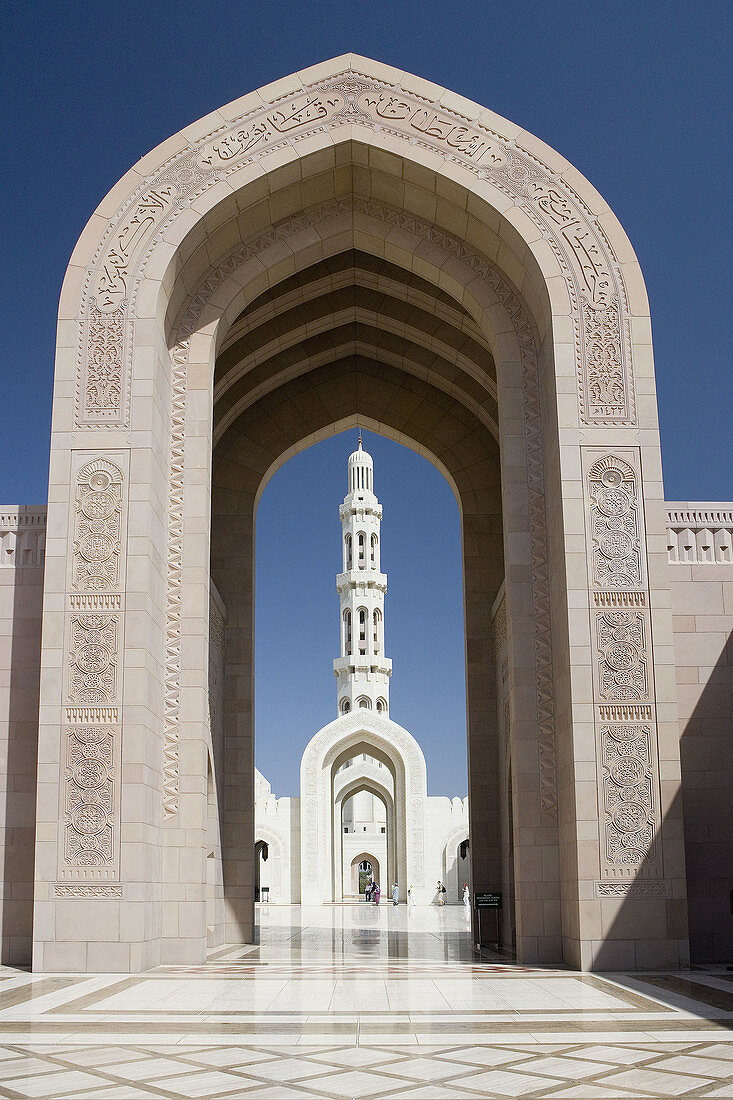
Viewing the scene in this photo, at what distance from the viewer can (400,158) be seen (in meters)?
12.0

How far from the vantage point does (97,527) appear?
10.7 metres

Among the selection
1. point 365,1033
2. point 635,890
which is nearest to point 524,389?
point 635,890

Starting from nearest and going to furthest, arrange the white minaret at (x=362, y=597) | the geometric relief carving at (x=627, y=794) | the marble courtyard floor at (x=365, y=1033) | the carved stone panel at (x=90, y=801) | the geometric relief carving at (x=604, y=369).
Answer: the marble courtyard floor at (x=365, y=1033), the carved stone panel at (x=90, y=801), the geometric relief carving at (x=627, y=794), the geometric relief carving at (x=604, y=369), the white minaret at (x=362, y=597)

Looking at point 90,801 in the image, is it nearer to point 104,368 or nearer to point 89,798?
point 89,798

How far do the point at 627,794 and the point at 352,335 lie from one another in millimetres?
8151

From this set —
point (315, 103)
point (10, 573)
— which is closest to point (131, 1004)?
point (10, 573)

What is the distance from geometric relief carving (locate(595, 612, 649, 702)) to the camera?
10.4 meters

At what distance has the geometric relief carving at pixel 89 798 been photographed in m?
9.92

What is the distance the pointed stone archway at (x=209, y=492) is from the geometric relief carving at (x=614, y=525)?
0.09ft

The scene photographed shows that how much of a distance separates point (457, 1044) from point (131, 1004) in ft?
9.10

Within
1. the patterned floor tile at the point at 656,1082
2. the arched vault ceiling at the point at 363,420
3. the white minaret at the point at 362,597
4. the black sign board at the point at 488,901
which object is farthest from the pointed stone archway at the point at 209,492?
the white minaret at the point at 362,597

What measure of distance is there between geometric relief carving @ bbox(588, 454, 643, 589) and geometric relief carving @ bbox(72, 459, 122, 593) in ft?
15.4

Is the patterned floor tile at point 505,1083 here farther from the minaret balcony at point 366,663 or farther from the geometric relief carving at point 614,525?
the minaret balcony at point 366,663

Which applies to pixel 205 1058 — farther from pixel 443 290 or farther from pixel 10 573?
pixel 443 290
